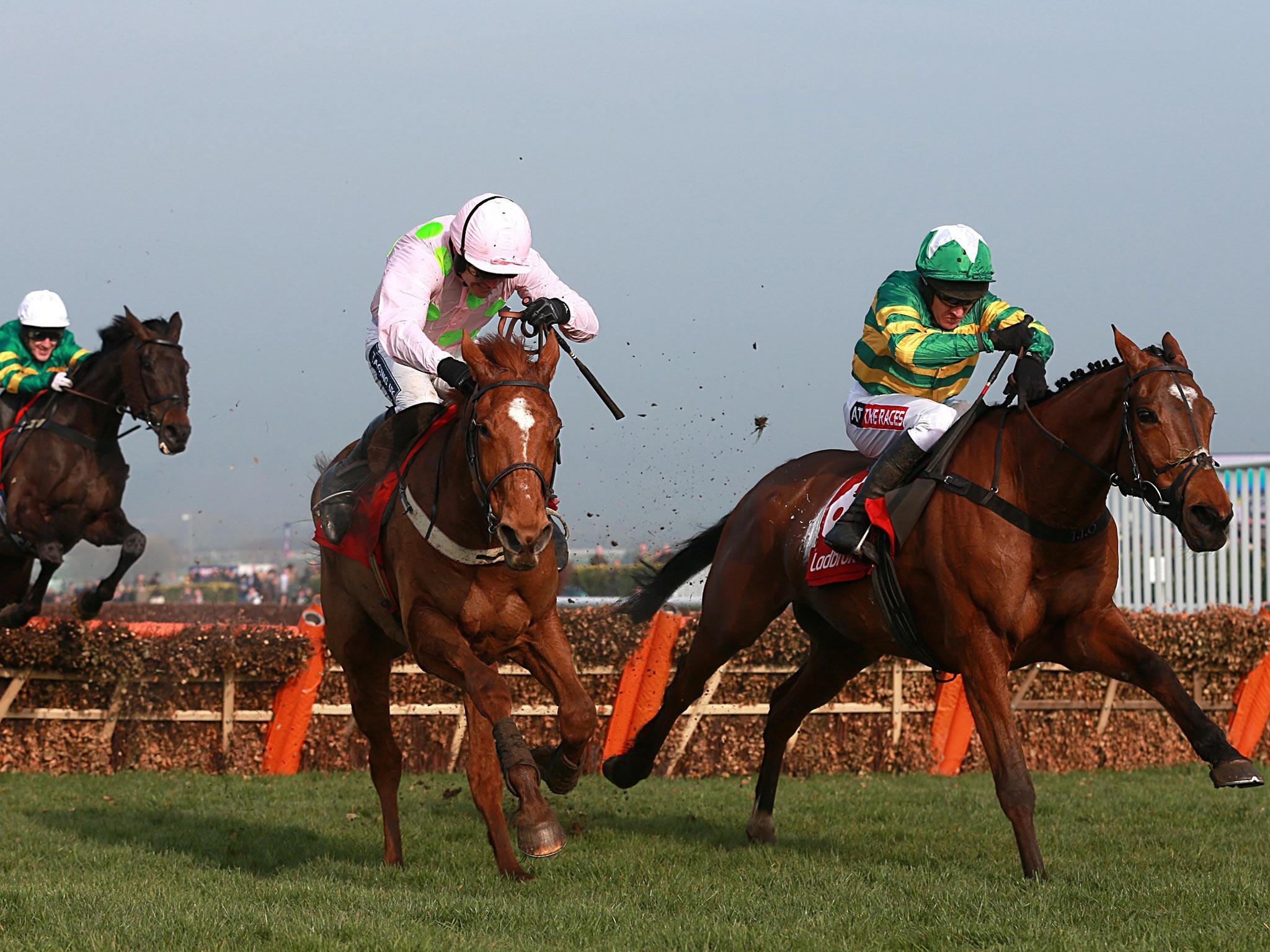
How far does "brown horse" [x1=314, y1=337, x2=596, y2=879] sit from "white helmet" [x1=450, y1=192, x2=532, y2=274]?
770mm

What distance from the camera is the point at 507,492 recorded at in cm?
507

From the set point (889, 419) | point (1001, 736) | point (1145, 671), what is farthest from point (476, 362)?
point (1145, 671)

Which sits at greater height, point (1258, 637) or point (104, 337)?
point (104, 337)

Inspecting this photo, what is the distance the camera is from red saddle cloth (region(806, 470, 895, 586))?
6434 mm

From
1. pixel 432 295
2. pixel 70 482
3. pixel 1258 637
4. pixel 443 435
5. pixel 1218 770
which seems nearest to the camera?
pixel 1218 770

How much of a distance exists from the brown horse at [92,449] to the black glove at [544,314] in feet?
17.8

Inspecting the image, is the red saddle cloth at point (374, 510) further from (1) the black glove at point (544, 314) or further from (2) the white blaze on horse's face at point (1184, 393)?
(2) the white blaze on horse's face at point (1184, 393)

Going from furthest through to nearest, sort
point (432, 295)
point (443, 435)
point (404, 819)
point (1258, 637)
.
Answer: point (1258, 637) < point (404, 819) < point (432, 295) < point (443, 435)

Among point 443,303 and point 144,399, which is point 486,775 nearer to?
point 443,303

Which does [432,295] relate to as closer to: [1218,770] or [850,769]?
[1218,770]

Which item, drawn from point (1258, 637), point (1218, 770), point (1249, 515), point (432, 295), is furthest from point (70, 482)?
point (1249, 515)

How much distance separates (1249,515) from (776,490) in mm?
13487

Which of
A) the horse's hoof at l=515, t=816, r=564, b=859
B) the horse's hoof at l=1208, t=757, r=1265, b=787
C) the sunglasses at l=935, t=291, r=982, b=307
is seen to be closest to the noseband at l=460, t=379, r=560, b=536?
the horse's hoof at l=515, t=816, r=564, b=859

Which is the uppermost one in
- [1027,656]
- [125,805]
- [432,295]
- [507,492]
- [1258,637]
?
[432,295]
